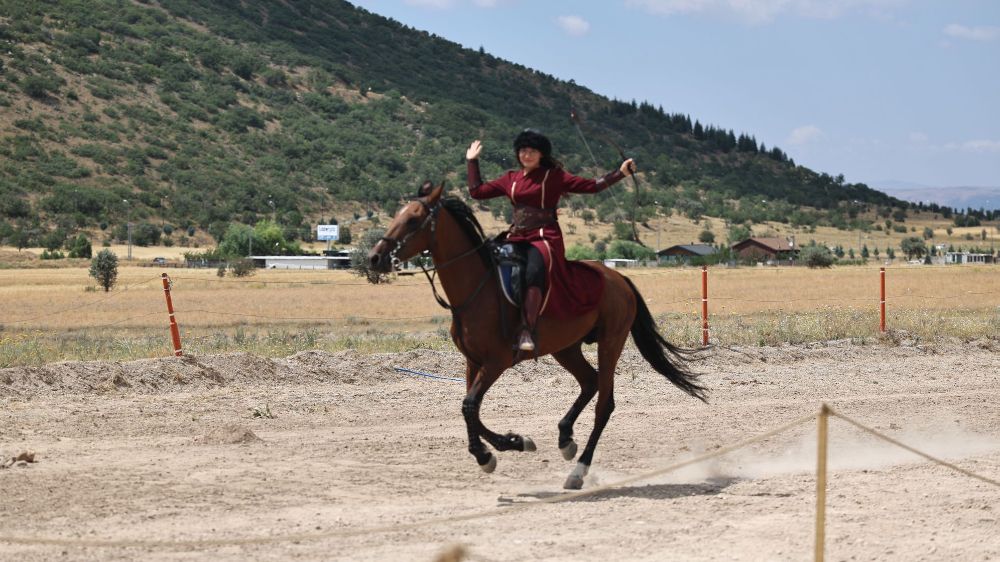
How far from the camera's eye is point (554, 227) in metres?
10.5

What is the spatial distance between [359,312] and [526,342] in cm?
3242

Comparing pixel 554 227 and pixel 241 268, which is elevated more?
pixel 554 227

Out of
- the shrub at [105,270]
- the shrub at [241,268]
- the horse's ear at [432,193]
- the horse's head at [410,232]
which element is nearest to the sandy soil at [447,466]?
the horse's head at [410,232]

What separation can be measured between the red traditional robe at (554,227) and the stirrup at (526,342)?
1.23ft

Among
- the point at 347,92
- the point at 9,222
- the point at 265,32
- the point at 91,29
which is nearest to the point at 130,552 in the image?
the point at 9,222

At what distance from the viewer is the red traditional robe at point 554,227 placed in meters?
10.2

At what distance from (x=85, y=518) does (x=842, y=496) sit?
5.80 meters

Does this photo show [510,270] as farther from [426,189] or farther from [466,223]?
[426,189]

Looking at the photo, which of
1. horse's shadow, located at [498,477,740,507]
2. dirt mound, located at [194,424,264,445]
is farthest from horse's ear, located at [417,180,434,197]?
dirt mound, located at [194,424,264,445]

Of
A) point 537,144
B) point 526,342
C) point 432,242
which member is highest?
point 537,144

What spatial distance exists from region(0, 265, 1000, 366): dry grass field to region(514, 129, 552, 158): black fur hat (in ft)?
33.4

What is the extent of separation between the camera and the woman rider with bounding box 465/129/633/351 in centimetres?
1013

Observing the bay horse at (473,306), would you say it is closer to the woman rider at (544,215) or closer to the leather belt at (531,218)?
the woman rider at (544,215)

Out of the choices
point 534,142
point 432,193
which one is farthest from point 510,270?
point 534,142
